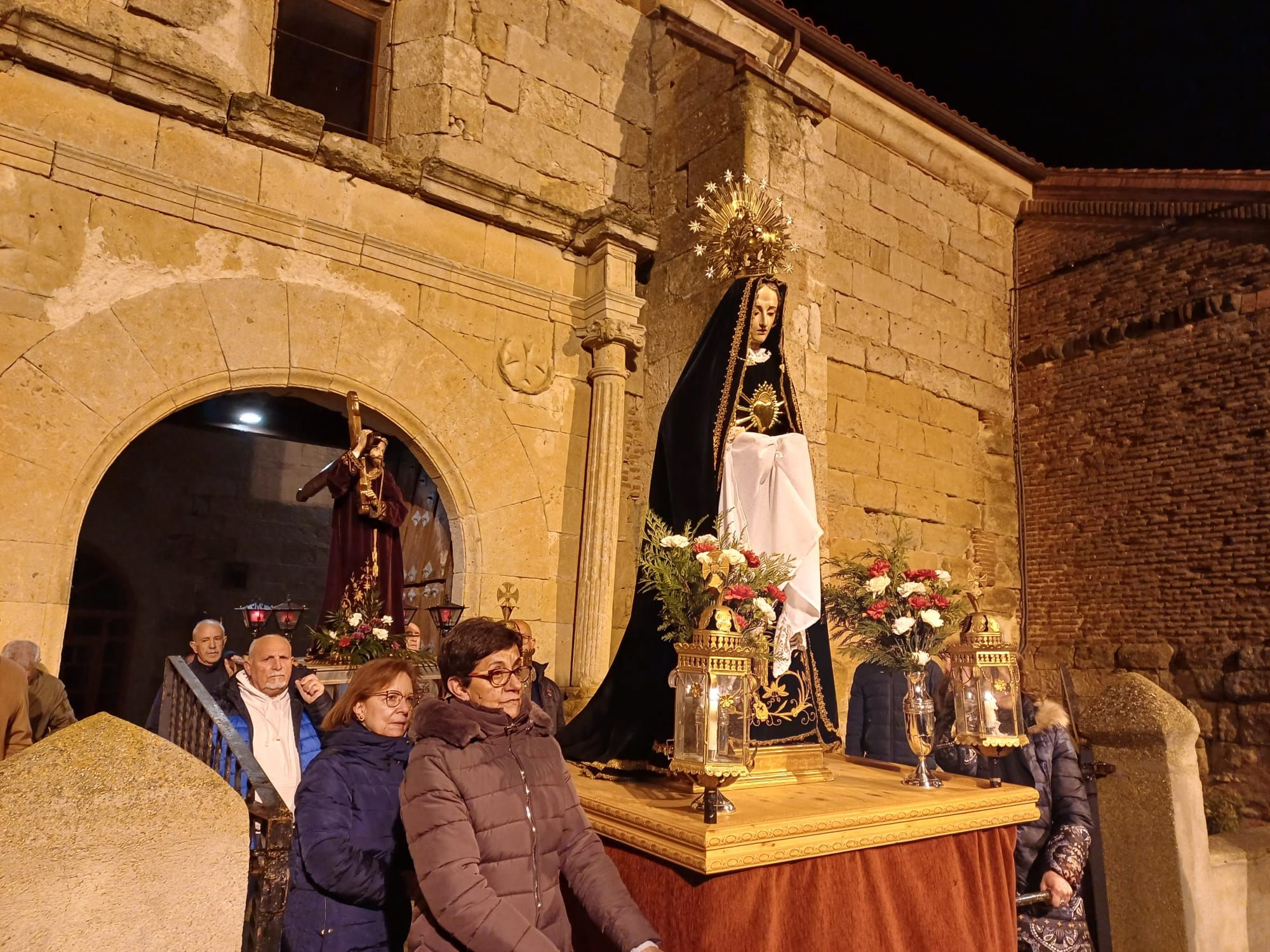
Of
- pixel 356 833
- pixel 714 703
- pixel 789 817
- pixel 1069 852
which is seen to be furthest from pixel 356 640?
pixel 1069 852

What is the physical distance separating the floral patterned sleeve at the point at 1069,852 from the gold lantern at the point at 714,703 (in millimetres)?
1477

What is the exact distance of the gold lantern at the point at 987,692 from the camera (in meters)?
3.24

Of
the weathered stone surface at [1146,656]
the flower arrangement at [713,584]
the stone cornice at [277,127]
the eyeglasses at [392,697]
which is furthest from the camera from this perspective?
the weathered stone surface at [1146,656]

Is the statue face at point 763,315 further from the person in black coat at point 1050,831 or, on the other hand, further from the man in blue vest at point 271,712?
the man in blue vest at point 271,712

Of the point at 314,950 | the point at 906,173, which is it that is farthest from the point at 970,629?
the point at 906,173

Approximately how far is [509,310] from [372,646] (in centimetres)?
287

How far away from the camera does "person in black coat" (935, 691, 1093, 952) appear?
3205 millimetres

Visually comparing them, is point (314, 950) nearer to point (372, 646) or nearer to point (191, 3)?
point (372, 646)

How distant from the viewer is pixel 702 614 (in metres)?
2.80

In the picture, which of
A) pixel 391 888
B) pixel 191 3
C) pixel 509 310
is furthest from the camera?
pixel 509 310

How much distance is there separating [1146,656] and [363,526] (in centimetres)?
792

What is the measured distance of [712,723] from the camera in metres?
2.64

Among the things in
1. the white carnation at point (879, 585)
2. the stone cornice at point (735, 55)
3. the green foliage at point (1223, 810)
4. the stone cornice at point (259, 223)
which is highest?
the stone cornice at point (735, 55)

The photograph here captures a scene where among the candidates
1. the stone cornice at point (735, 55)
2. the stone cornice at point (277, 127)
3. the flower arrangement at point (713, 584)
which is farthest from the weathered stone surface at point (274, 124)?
the flower arrangement at point (713, 584)
